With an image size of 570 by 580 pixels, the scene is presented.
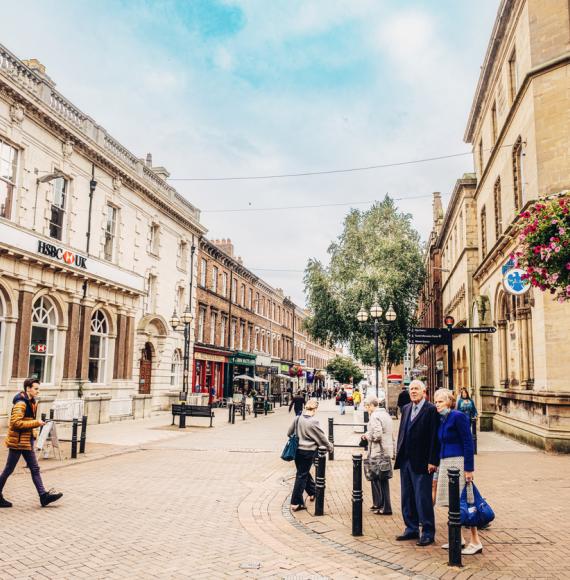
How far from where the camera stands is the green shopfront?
128 feet

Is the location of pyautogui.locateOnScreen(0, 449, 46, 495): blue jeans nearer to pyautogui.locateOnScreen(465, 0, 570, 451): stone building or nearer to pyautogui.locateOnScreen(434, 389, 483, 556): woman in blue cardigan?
pyautogui.locateOnScreen(434, 389, 483, 556): woman in blue cardigan

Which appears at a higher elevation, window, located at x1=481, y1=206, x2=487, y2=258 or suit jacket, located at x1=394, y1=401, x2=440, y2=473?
window, located at x1=481, y1=206, x2=487, y2=258

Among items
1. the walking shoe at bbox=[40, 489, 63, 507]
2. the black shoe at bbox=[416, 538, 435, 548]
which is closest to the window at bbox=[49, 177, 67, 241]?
the walking shoe at bbox=[40, 489, 63, 507]

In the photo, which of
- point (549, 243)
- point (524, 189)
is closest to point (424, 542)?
point (549, 243)

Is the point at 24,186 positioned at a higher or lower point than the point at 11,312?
higher

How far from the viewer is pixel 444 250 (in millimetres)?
37062

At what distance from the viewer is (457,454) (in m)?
6.15

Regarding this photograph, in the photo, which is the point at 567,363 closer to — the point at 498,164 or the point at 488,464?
the point at 488,464

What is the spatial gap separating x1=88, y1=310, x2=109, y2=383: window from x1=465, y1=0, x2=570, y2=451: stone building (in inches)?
599

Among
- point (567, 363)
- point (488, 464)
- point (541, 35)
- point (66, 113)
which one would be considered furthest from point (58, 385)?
point (541, 35)

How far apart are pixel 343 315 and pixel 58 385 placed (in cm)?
2072

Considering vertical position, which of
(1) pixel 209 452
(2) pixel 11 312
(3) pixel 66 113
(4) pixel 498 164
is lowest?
(1) pixel 209 452

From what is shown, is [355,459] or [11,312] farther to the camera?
[11,312]

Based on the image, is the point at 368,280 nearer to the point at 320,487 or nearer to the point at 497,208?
the point at 497,208
